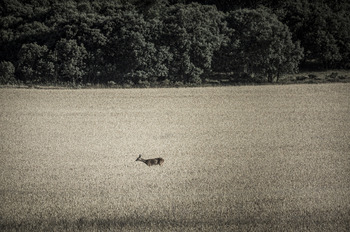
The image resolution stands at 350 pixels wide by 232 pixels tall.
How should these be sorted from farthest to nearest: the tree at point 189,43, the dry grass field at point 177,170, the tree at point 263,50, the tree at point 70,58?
→ the tree at point 263,50 → the tree at point 189,43 → the tree at point 70,58 → the dry grass field at point 177,170

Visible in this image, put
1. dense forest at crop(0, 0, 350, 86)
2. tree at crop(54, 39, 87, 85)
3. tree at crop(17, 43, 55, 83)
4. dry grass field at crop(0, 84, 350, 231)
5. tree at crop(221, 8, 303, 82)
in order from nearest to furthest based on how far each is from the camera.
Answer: dry grass field at crop(0, 84, 350, 231), tree at crop(54, 39, 87, 85), tree at crop(17, 43, 55, 83), dense forest at crop(0, 0, 350, 86), tree at crop(221, 8, 303, 82)

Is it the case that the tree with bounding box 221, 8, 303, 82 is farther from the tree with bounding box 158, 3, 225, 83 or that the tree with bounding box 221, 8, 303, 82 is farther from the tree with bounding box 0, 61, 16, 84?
the tree with bounding box 0, 61, 16, 84

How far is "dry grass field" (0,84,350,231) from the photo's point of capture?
10.5 metres

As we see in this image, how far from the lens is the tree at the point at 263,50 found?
60.5 metres

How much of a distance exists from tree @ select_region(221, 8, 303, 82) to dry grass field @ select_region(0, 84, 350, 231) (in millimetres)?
28500

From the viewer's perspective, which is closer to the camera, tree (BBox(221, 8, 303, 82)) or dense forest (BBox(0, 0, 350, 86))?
dense forest (BBox(0, 0, 350, 86))

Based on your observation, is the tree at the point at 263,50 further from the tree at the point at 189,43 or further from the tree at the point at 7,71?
the tree at the point at 7,71

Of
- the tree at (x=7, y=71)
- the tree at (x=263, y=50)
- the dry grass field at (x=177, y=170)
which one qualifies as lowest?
the dry grass field at (x=177, y=170)

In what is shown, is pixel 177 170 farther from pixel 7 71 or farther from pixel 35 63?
pixel 7 71

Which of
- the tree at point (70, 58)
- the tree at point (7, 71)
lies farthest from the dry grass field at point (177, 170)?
the tree at point (7, 71)

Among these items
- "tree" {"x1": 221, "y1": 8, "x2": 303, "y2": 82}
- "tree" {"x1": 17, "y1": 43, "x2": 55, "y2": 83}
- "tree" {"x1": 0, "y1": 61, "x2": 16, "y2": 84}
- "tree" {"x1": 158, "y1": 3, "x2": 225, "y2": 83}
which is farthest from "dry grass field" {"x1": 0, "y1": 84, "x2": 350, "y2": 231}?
"tree" {"x1": 221, "y1": 8, "x2": 303, "y2": 82}

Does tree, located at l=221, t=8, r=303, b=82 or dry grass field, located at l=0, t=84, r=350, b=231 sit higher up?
tree, located at l=221, t=8, r=303, b=82

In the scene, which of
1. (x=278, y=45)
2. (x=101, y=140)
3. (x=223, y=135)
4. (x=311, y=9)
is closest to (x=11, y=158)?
(x=101, y=140)

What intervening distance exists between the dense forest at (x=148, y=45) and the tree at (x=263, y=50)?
0.15 meters
